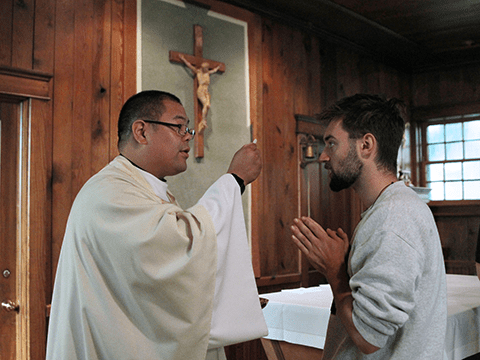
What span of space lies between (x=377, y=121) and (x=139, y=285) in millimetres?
995

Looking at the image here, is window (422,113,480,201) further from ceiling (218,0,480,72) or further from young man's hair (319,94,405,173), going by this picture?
young man's hair (319,94,405,173)

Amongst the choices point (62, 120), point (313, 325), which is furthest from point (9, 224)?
point (313, 325)

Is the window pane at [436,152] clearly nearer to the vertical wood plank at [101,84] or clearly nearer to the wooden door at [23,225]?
the vertical wood plank at [101,84]

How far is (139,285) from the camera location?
1.75 metres

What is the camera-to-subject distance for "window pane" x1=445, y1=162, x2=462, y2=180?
7.56 metres

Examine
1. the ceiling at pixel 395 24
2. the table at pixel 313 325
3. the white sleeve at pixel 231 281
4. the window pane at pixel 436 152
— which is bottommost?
the table at pixel 313 325

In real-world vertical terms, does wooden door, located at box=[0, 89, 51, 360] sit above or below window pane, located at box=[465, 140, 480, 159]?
below

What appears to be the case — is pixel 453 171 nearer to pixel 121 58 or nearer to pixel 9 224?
pixel 121 58

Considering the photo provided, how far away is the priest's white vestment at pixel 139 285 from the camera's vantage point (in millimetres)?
1745

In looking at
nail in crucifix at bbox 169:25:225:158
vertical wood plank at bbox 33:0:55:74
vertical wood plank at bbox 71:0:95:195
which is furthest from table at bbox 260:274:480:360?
vertical wood plank at bbox 33:0:55:74

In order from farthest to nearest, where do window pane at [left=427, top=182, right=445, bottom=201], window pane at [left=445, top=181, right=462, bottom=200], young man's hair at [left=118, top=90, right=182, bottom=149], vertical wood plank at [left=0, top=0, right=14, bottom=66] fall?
window pane at [left=427, top=182, right=445, bottom=201] < window pane at [left=445, top=181, right=462, bottom=200] < vertical wood plank at [left=0, top=0, right=14, bottom=66] < young man's hair at [left=118, top=90, right=182, bottom=149]

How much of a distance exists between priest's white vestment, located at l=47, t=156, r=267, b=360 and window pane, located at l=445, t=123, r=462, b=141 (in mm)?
6535

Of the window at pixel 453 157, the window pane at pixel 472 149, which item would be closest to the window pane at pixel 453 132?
the window at pixel 453 157

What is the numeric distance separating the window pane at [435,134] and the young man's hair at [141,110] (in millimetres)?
6315
